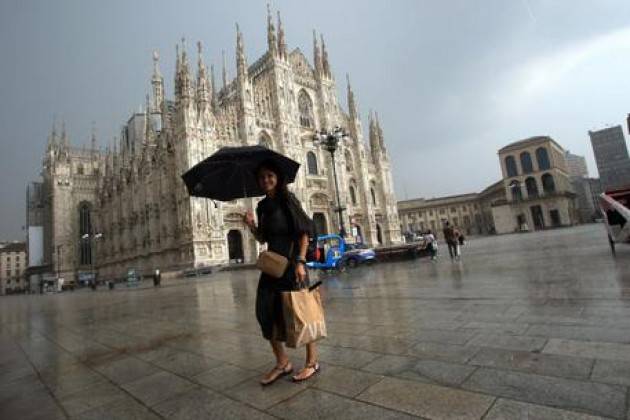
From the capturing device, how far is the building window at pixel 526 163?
188 feet

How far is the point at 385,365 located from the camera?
2.94m

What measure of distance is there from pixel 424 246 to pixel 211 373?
1463cm

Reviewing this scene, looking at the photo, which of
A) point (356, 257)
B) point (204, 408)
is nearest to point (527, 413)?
point (204, 408)

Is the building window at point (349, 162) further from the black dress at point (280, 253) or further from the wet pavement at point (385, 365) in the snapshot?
the black dress at point (280, 253)

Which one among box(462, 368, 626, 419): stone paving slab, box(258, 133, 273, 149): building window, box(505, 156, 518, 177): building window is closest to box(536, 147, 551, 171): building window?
box(505, 156, 518, 177): building window

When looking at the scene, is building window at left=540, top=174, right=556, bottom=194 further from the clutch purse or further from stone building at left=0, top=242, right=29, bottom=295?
stone building at left=0, top=242, right=29, bottom=295

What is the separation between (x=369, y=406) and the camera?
2.21 metres

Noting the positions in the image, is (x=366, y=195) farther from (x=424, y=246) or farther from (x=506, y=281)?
(x=506, y=281)

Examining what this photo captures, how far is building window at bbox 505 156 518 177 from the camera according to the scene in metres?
58.6

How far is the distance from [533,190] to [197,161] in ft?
181

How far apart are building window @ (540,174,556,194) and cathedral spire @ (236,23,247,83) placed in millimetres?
50776

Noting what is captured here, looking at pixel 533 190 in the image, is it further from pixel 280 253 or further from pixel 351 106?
pixel 280 253

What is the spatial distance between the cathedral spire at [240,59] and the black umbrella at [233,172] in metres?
31.8

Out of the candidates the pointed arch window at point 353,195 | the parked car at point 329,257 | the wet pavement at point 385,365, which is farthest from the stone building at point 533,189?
the wet pavement at point 385,365
